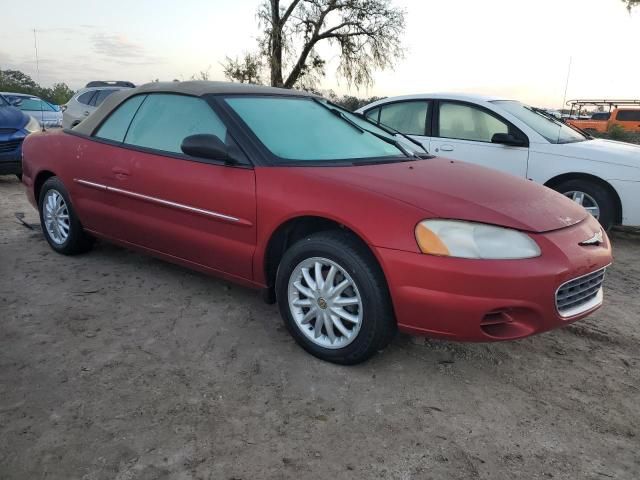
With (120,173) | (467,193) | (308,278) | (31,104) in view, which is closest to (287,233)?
(308,278)

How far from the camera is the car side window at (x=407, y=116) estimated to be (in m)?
6.56

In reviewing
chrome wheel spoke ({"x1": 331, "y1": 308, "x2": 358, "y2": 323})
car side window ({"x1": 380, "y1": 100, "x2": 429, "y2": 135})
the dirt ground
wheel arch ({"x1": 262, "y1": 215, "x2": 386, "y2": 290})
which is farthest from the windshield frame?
car side window ({"x1": 380, "y1": 100, "x2": 429, "y2": 135})

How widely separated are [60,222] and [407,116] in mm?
4117

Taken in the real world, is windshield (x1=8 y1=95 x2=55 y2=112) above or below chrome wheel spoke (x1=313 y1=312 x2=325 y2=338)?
above

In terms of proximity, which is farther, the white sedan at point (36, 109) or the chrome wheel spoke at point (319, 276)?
the white sedan at point (36, 109)

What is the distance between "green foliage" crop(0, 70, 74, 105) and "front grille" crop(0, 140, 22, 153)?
2977 centimetres

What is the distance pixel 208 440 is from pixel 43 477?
0.61m

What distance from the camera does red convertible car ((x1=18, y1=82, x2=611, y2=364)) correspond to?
260cm

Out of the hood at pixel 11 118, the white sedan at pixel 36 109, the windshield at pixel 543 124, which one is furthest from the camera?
the white sedan at pixel 36 109

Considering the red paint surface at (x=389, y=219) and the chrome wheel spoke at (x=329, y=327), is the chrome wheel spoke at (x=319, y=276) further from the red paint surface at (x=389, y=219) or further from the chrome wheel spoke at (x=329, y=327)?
the red paint surface at (x=389, y=219)

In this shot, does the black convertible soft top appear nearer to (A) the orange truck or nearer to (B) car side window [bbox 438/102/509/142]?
(B) car side window [bbox 438/102/509/142]

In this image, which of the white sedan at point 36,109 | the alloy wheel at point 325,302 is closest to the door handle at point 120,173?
the alloy wheel at point 325,302

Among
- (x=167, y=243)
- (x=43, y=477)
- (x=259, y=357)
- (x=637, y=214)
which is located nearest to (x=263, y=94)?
(x=167, y=243)

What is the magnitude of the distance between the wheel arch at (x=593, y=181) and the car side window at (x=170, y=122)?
3951 mm
